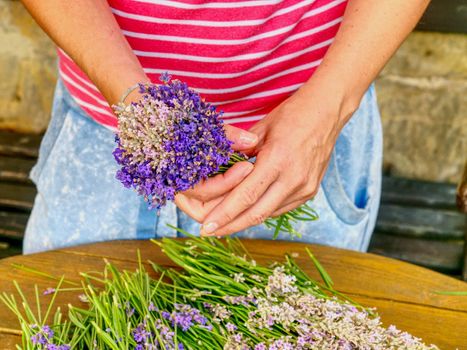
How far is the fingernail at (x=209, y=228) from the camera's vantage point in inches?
43.3

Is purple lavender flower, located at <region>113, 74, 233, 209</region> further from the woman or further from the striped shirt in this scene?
the striped shirt

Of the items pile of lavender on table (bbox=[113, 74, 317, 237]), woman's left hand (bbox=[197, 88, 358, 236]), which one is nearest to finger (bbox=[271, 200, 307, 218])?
woman's left hand (bbox=[197, 88, 358, 236])

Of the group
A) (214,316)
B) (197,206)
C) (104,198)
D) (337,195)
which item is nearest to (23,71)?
(104,198)

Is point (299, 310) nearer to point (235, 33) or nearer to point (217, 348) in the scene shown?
point (217, 348)

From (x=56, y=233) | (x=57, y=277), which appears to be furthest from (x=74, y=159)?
(x=57, y=277)

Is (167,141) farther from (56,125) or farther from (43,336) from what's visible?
(56,125)

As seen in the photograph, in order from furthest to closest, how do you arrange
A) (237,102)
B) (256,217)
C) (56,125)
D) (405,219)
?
(405,219) < (56,125) < (237,102) < (256,217)

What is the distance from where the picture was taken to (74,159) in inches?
58.0

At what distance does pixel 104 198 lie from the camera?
1.46m

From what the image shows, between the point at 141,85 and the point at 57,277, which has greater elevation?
the point at 141,85

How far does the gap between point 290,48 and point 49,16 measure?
48 cm

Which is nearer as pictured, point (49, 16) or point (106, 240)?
point (49, 16)

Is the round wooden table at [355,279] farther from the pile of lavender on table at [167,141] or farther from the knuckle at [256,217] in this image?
the pile of lavender on table at [167,141]

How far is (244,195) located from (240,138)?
0.10 meters
